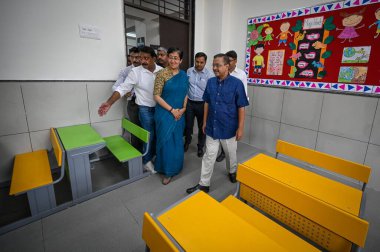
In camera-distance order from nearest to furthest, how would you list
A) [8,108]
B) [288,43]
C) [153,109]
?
[8,108]
[153,109]
[288,43]

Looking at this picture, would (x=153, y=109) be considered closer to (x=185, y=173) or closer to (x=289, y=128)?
(x=185, y=173)

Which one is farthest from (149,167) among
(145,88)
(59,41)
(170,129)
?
(59,41)

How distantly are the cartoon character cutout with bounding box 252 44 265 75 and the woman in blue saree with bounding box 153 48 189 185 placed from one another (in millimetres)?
1531

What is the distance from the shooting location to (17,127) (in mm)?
2287

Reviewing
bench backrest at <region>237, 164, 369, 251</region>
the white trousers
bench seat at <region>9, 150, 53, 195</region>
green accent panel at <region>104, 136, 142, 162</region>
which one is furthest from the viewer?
green accent panel at <region>104, 136, 142, 162</region>

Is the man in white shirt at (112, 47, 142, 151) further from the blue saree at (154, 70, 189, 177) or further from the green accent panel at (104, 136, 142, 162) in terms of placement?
the blue saree at (154, 70, 189, 177)

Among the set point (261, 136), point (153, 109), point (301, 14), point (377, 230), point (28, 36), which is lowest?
point (377, 230)

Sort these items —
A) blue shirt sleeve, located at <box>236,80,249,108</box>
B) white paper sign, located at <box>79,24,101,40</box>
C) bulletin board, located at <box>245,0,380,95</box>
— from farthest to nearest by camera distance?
white paper sign, located at <box>79,24,101,40</box> → bulletin board, located at <box>245,0,380,95</box> → blue shirt sleeve, located at <box>236,80,249,108</box>

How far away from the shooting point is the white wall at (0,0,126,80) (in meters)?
2.12

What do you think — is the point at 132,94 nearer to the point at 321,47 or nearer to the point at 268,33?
the point at 268,33

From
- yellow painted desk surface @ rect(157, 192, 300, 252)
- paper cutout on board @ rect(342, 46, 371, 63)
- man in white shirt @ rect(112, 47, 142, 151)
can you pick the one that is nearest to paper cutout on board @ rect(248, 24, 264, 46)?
paper cutout on board @ rect(342, 46, 371, 63)

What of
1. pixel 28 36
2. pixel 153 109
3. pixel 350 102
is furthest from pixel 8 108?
pixel 350 102

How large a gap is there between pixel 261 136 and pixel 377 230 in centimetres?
186

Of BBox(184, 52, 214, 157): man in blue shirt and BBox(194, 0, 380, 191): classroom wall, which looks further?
BBox(184, 52, 214, 157): man in blue shirt
